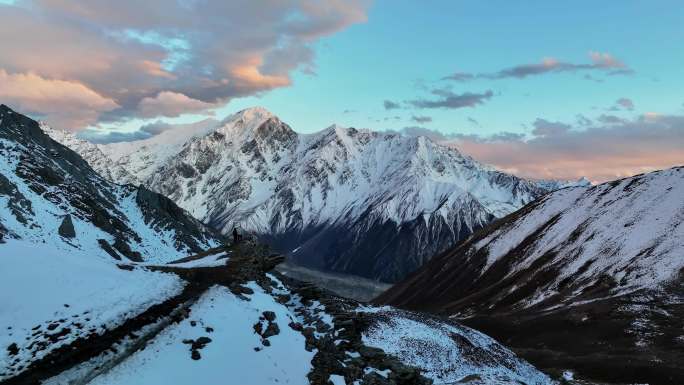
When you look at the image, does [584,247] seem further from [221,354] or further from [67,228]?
[221,354]

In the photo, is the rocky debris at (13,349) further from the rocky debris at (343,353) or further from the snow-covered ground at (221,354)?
the rocky debris at (343,353)

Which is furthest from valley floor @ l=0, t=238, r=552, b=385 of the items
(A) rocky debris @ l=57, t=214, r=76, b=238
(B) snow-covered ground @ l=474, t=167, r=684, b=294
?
(B) snow-covered ground @ l=474, t=167, r=684, b=294

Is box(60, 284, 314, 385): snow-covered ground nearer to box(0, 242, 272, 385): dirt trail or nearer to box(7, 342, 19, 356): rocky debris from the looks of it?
box(0, 242, 272, 385): dirt trail

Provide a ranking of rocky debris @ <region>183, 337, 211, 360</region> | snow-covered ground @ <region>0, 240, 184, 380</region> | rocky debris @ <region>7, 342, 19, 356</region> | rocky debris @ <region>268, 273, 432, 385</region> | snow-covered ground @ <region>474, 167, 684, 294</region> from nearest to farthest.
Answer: rocky debris @ <region>7, 342, 19, 356</region>, snow-covered ground @ <region>0, 240, 184, 380</region>, rocky debris @ <region>183, 337, 211, 360</region>, rocky debris @ <region>268, 273, 432, 385</region>, snow-covered ground @ <region>474, 167, 684, 294</region>

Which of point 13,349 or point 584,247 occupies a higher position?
point 584,247

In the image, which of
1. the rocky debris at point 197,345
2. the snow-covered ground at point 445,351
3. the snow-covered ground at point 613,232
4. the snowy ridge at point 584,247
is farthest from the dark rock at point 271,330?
the snow-covered ground at point 613,232

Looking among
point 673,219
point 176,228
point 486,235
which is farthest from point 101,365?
point 486,235

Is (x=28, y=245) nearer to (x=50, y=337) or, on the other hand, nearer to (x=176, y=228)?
(x=50, y=337)

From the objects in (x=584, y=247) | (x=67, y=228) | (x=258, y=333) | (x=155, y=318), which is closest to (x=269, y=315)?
(x=258, y=333)
